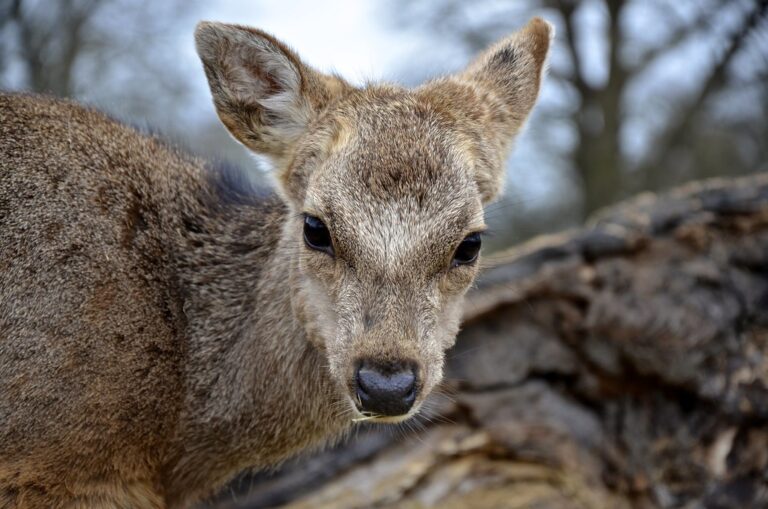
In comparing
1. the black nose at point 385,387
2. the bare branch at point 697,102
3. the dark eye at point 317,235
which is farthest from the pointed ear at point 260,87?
the bare branch at point 697,102

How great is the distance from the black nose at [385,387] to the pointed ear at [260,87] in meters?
1.96

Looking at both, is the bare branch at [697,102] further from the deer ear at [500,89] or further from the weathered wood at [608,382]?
the deer ear at [500,89]

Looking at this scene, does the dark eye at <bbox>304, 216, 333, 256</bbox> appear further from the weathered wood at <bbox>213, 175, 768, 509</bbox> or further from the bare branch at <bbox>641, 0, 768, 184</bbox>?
the bare branch at <bbox>641, 0, 768, 184</bbox>

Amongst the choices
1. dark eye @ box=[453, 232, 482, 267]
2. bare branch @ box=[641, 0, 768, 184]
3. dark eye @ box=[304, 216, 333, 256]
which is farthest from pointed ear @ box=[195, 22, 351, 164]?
bare branch @ box=[641, 0, 768, 184]

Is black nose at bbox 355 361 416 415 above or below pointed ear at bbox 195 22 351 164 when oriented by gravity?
below

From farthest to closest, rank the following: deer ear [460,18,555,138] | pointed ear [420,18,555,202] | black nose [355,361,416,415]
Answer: deer ear [460,18,555,138]
pointed ear [420,18,555,202]
black nose [355,361,416,415]

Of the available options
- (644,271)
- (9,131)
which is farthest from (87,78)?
(644,271)

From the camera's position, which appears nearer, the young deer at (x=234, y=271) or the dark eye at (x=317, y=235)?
the young deer at (x=234, y=271)

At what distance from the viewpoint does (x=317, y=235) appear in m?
5.08

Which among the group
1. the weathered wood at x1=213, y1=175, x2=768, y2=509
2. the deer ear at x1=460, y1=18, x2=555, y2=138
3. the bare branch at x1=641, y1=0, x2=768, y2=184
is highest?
the bare branch at x1=641, y1=0, x2=768, y2=184

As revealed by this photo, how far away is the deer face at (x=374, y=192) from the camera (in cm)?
470

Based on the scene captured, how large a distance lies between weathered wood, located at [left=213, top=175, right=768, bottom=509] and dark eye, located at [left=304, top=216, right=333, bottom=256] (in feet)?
9.67

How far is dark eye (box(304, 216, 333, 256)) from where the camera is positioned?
198 inches

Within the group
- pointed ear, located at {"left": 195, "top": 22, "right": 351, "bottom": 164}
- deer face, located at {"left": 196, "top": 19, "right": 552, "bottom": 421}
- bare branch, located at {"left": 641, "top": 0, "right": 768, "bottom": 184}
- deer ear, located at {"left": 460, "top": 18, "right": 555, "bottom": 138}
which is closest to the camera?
deer face, located at {"left": 196, "top": 19, "right": 552, "bottom": 421}
